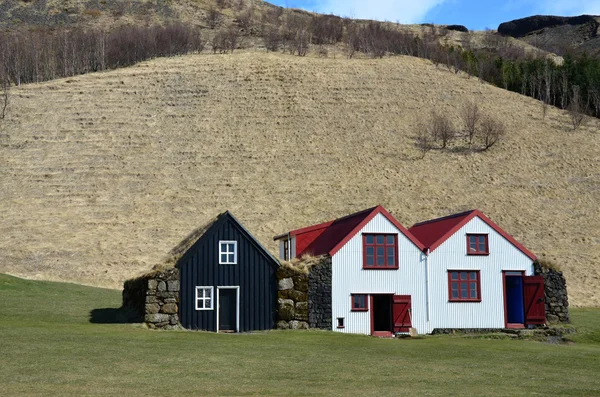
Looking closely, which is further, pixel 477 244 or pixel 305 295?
pixel 477 244

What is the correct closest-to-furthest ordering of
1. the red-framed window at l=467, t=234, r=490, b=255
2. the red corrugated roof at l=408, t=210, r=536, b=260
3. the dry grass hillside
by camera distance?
the red corrugated roof at l=408, t=210, r=536, b=260 → the red-framed window at l=467, t=234, r=490, b=255 → the dry grass hillside

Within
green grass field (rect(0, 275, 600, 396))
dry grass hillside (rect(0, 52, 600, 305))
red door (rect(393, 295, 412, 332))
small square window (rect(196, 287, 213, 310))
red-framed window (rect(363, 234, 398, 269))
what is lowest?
green grass field (rect(0, 275, 600, 396))

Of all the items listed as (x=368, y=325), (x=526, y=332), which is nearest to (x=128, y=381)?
(x=368, y=325)

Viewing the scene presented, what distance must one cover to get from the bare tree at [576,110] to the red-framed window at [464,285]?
228 ft

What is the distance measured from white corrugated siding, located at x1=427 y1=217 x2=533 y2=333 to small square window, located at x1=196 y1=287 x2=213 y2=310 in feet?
40.4

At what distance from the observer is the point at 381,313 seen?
4006cm

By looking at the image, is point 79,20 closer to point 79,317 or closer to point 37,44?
point 37,44

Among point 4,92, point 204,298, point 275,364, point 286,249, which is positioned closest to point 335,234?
point 286,249

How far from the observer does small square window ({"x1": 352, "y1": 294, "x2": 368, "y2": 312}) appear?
38.1 meters

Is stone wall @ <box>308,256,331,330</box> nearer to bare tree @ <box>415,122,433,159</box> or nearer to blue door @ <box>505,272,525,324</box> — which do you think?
blue door @ <box>505,272,525,324</box>

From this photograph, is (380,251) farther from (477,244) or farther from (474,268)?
(477,244)

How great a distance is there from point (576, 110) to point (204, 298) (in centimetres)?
8442

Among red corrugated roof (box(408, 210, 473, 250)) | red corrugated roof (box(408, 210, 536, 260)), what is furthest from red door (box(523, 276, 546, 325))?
red corrugated roof (box(408, 210, 473, 250))

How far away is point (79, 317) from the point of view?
1553 inches
